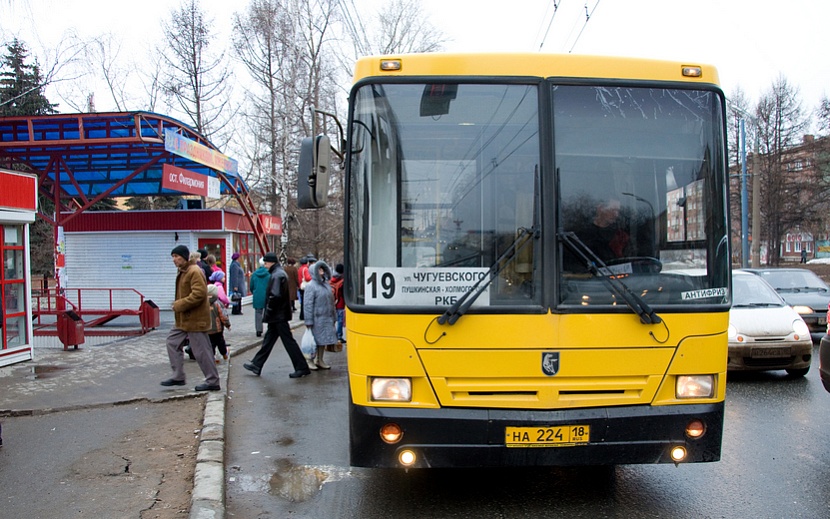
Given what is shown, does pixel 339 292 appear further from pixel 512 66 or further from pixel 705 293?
pixel 705 293

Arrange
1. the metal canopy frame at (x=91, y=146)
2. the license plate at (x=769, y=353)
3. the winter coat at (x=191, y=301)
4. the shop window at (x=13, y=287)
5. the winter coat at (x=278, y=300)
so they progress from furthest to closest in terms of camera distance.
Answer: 1. the metal canopy frame at (x=91, y=146)
2. the shop window at (x=13, y=287)
3. the winter coat at (x=278, y=300)
4. the license plate at (x=769, y=353)
5. the winter coat at (x=191, y=301)

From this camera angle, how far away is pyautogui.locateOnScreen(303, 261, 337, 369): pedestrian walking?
34.1ft

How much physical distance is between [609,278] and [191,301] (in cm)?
548

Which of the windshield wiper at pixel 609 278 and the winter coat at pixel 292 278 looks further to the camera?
the winter coat at pixel 292 278

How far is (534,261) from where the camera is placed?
4500 millimetres

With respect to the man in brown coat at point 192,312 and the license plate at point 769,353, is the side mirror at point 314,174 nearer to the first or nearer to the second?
the man in brown coat at point 192,312

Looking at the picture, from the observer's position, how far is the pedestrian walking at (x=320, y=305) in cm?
1039

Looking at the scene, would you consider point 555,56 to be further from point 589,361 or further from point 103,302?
point 103,302

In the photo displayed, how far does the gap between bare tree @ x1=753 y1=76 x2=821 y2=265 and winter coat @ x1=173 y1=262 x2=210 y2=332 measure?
4211 cm

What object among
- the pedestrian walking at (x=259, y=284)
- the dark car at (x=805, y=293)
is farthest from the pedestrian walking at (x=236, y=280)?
the dark car at (x=805, y=293)

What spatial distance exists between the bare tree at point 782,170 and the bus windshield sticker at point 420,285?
43938 millimetres

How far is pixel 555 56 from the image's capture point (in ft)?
15.3

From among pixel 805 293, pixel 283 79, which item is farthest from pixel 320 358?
pixel 283 79

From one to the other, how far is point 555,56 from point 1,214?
9.06 meters
